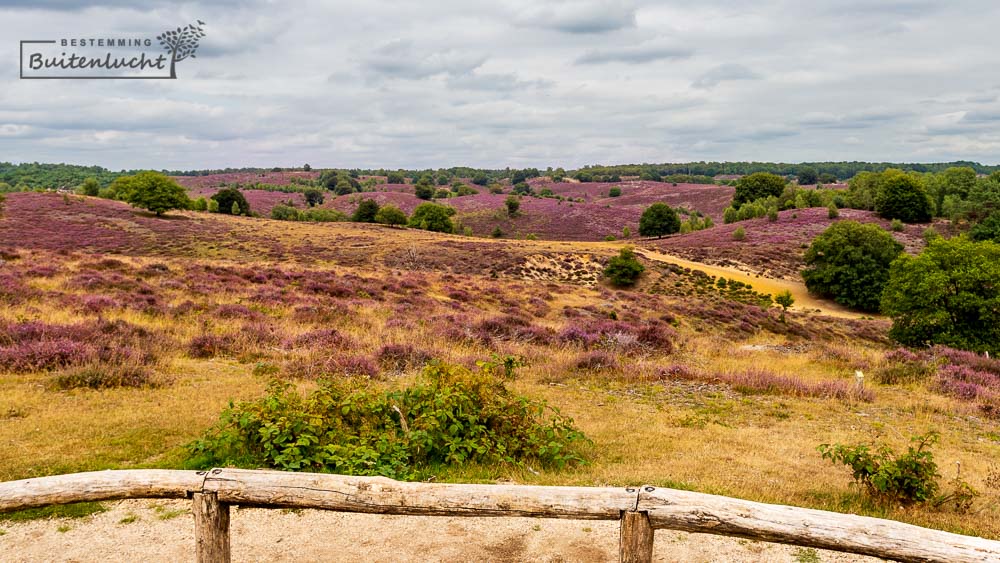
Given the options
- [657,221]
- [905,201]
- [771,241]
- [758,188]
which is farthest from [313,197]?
[905,201]

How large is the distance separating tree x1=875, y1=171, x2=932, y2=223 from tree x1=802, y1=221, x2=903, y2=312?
18240 millimetres

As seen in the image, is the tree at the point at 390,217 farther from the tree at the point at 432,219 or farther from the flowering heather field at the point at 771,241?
the flowering heather field at the point at 771,241

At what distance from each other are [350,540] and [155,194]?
7206 centimetres

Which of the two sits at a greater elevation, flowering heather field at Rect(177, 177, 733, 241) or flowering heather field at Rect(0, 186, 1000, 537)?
flowering heather field at Rect(177, 177, 733, 241)

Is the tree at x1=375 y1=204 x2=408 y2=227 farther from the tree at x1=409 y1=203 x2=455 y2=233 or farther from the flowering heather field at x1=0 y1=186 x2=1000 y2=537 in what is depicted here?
the flowering heather field at x1=0 y1=186 x2=1000 y2=537

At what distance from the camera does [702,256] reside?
63156 mm

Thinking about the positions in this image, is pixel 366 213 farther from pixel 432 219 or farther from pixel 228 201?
pixel 228 201

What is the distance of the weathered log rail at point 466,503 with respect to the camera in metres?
4.61

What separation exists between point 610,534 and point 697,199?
393ft

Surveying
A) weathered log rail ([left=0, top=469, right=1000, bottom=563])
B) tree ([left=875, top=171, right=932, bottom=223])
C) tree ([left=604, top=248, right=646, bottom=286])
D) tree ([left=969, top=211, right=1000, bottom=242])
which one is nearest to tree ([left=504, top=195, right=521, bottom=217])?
tree ([left=604, top=248, right=646, bottom=286])

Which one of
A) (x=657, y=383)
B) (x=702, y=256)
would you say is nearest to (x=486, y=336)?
(x=657, y=383)

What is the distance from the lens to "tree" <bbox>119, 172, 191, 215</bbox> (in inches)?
2621

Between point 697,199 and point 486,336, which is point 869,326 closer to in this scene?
point 486,336

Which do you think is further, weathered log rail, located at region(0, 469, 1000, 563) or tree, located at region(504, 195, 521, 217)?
tree, located at region(504, 195, 521, 217)
